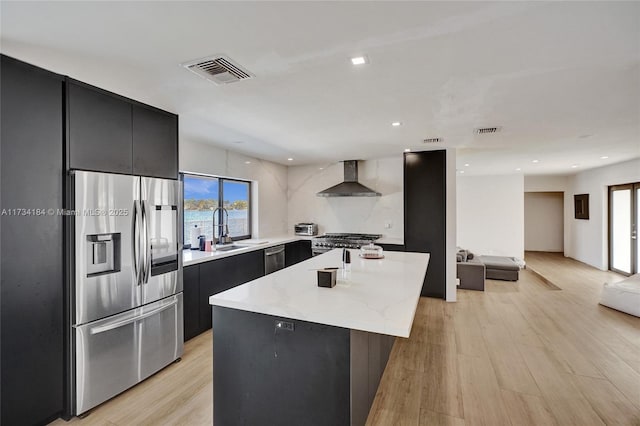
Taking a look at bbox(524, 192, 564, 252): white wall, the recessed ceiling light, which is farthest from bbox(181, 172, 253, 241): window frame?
bbox(524, 192, 564, 252): white wall

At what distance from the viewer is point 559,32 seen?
5.23 ft

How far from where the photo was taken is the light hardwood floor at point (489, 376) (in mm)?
2178

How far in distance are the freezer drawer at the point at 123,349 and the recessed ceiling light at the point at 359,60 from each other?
2.52m

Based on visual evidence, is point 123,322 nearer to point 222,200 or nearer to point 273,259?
point 273,259

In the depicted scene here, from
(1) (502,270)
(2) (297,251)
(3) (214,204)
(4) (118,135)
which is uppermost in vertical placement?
(4) (118,135)

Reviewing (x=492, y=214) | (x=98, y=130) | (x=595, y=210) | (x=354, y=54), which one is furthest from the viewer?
(x=492, y=214)

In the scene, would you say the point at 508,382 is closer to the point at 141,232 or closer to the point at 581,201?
the point at 141,232

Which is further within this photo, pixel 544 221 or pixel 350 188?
pixel 544 221

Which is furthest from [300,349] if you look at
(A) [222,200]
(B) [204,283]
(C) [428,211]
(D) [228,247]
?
(C) [428,211]

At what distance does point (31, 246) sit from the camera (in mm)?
1950

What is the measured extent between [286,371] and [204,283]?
82.4 inches

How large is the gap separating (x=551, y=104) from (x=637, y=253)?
5.89 meters

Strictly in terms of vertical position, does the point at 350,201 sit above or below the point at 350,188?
below

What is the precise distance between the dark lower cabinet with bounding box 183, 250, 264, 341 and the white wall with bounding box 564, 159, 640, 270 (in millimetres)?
7767
